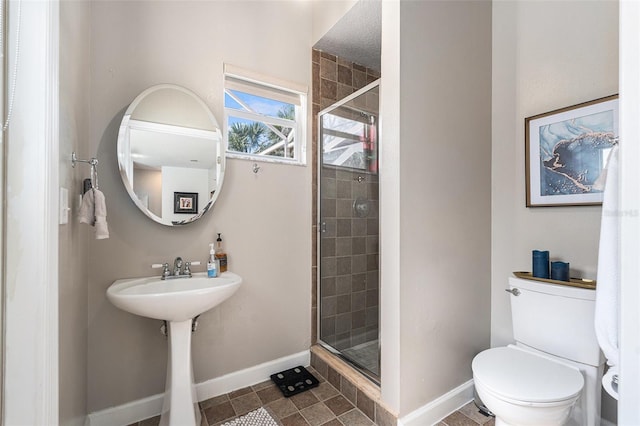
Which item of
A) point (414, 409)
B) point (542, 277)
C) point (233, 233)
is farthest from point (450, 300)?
point (233, 233)

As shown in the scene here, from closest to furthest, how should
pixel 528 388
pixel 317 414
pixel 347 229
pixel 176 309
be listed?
pixel 528 388
pixel 176 309
pixel 317 414
pixel 347 229

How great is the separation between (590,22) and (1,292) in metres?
2.79

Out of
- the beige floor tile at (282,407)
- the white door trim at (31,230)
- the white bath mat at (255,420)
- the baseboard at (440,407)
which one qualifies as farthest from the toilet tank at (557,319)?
the white door trim at (31,230)

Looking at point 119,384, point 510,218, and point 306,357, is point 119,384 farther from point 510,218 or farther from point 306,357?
point 510,218

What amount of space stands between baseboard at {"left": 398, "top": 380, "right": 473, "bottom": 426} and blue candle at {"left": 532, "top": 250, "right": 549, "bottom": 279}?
2.64 ft

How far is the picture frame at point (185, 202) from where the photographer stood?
1716mm

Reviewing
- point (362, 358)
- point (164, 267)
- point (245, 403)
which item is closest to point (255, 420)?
Result: point (245, 403)

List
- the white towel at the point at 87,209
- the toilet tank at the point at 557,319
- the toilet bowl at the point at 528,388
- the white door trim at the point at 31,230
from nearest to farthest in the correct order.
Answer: the white door trim at the point at 31,230
the toilet bowl at the point at 528,388
the white towel at the point at 87,209
the toilet tank at the point at 557,319

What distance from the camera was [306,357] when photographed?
2.22 meters

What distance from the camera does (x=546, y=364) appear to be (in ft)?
4.67

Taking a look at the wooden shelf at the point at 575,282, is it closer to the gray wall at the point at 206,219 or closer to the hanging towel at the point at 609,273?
the hanging towel at the point at 609,273

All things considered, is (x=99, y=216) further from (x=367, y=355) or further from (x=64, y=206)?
(x=367, y=355)

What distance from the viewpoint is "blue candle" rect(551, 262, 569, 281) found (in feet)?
4.97

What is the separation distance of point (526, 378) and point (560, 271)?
1.94 feet
